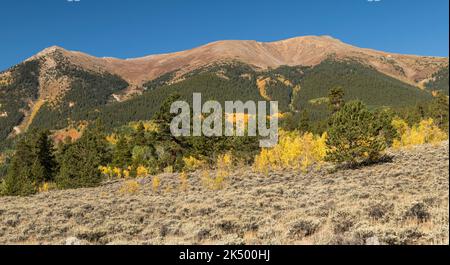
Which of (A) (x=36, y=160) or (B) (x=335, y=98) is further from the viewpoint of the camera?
(B) (x=335, y=98)

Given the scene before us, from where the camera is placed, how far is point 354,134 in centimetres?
4012

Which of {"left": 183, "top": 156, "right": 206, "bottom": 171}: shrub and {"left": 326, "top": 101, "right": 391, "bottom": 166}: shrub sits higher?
{"left": 326, "top": 101, "right": 391, "bottom": 166}: shrub

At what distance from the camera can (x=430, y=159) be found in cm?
3719

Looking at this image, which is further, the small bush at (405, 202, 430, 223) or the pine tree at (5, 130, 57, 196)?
the pine tree at (5, 130, 57, 196)

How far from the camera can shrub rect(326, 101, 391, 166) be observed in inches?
1586

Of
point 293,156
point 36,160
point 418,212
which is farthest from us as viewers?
point 36,160

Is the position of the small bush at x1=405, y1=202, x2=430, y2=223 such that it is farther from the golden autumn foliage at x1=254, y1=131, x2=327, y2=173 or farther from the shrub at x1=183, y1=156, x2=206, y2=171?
the shrub at x1=183, y1=156, x2=206, y2=171

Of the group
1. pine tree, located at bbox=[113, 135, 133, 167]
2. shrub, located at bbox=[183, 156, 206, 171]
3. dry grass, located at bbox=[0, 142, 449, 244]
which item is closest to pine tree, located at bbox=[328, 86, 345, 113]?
shrub, located at bbox=[183, 156, 206, 171]

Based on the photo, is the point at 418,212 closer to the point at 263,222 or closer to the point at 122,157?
the point at 263,222

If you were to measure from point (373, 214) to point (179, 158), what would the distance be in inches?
1863

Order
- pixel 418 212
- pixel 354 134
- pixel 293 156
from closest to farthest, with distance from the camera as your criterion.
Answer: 1. pixel 418 212
2. pixel 354 134
3. pixel 293 156

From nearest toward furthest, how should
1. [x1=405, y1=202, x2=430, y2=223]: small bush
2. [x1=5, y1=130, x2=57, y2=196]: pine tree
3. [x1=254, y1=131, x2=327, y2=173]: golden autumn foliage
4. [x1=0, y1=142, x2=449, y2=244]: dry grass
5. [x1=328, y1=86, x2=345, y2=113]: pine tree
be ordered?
[x1=0, y1=142, x2=449, y2=244]: dry grass → [x1=405, y1=202, x2=430, y2=223]: small bush → [x1=254, y1=131, x2=327, y2=173]: golden autumn foliage → [x1=5, y1=130, x2=57, y2=196]: pine tree → [x1=328, y1=86, x2=345, y2=113]: pine tree

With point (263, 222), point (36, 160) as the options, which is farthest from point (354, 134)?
point (36, 160)
